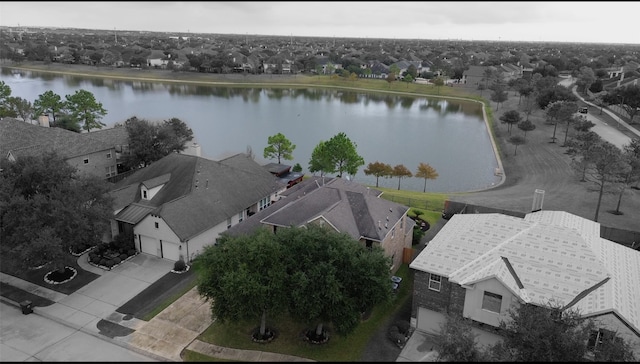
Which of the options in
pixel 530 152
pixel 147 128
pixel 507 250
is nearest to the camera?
pixel 507 250

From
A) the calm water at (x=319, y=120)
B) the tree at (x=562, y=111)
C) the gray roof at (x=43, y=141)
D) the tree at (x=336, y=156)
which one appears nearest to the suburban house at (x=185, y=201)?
the tree at (x=336, y=156)

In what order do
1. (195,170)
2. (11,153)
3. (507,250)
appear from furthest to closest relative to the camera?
(11,153) < (195,170) < (507,250)

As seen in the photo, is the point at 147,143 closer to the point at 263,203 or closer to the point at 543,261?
the point at 263,203

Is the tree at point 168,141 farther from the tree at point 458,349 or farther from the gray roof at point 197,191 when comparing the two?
the tree at point 458,349

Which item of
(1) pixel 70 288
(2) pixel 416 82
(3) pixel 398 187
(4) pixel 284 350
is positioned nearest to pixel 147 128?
(1) pixel 70 288

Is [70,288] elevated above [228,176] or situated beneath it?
situated beneath

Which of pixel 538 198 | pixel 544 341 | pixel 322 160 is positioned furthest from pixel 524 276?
pixel 322 160

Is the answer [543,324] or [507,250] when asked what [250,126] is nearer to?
[507,250]
